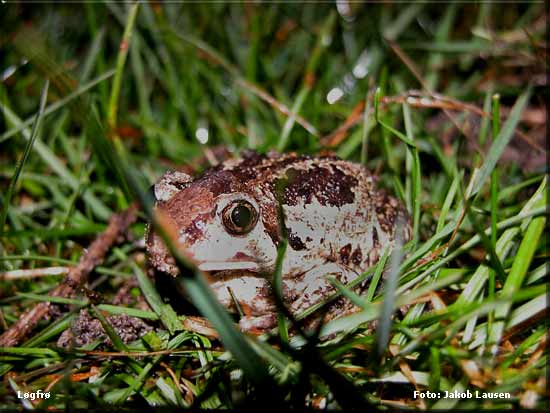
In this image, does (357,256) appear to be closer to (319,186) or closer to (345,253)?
(345,253)

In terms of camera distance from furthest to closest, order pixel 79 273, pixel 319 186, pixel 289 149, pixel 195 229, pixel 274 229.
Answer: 1. pixel 289 149
2. pixel 79 273
3. pixel 319 186
4. pixel 274 229
5. pixel 195 229

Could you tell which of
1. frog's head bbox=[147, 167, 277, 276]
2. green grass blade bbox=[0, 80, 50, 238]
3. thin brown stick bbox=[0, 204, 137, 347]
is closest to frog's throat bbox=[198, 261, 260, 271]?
frog's head bbox=[147, 167, 277, 276]

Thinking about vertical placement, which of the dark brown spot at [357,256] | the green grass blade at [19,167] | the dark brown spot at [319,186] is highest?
the green grass blade at [19,167]

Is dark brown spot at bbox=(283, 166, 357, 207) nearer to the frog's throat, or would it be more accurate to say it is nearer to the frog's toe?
the frog's throat

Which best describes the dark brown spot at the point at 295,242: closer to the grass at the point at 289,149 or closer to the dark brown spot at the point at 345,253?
the dark brown spot at the point at 345,253

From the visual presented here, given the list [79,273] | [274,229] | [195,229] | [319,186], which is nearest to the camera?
[195,229]

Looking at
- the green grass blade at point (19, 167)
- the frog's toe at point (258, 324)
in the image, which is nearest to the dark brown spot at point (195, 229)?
the frog's toe at point (258, 324)

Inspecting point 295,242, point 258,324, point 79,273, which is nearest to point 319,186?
point 295,242
